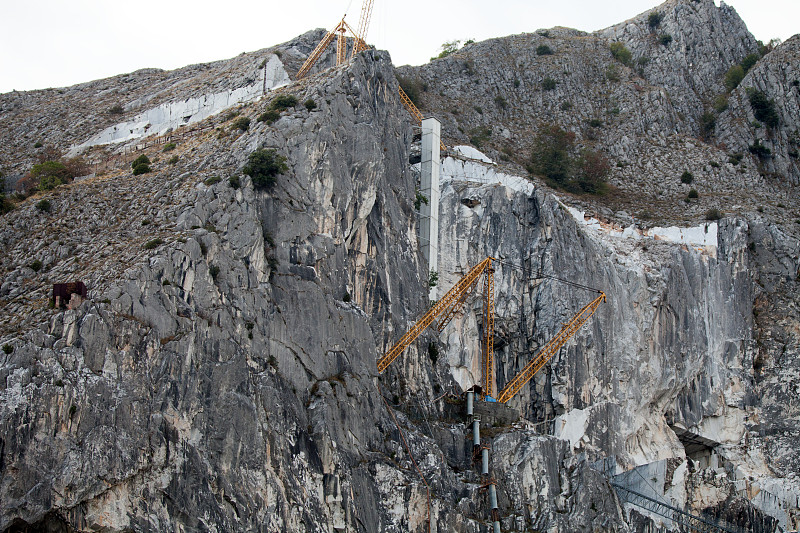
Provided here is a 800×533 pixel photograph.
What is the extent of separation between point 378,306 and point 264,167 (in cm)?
1379

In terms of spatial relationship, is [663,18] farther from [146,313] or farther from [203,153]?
[146,313]

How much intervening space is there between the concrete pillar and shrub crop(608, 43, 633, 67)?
44991 mm

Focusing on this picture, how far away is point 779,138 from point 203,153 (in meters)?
66.4

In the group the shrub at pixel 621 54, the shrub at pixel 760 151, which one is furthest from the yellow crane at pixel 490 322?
the shrub at pixel 621 54

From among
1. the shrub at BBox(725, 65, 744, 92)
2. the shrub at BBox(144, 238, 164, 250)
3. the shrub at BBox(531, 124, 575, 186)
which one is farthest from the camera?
the shrub at BBox(725, 65, 744, 92)

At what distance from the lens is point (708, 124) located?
432 ft

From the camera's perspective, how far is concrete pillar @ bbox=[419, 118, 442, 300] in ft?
324

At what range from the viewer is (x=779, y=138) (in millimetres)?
126562

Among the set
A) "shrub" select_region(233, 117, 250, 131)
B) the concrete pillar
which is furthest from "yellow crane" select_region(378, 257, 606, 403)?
"shrub" select_region(233, 117, 250, 131)

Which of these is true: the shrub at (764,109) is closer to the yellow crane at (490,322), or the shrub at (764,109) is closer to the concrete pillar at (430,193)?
the yellow crane at (490,322)

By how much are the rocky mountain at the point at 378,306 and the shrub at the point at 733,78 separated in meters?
4.28

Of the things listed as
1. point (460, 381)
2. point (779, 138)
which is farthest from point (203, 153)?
point (779, 138)

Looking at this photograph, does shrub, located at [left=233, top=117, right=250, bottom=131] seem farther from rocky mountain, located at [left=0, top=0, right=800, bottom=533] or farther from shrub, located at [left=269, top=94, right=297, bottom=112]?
shrub, located at [left=269, top=94, right=297, bottom=112]

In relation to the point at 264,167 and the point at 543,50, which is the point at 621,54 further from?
the point at 264,167
